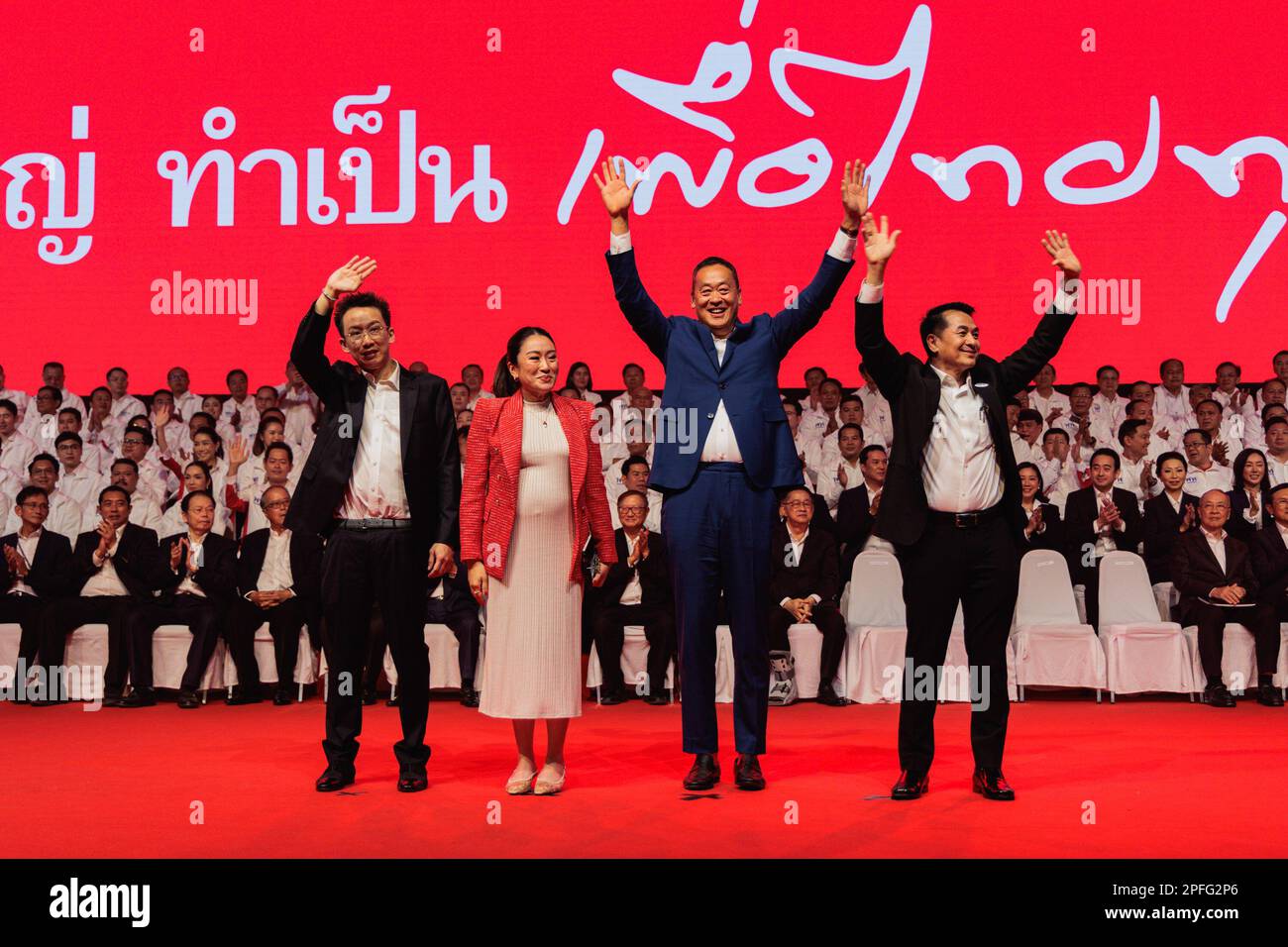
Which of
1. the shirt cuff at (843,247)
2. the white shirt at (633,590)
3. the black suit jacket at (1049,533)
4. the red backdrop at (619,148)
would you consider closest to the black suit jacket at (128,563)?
the red backdrop at (619,148)

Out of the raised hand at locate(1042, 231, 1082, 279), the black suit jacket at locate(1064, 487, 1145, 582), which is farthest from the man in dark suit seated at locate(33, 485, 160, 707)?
the black suit jacket at locate(1064, 487, 1145, 582)

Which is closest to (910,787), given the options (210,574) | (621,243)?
(621,243)

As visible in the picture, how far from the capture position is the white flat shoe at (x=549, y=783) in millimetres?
3838

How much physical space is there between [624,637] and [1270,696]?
10.5 ft

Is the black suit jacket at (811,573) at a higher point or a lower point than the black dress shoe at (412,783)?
higher

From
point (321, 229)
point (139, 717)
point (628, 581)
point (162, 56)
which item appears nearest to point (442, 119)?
point (321, 229)

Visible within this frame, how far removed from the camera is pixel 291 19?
7.90 meters

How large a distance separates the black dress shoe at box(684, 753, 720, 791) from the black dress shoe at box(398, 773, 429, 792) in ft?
2.74

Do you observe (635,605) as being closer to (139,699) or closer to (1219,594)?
(139,699)

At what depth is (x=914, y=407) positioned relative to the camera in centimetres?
380

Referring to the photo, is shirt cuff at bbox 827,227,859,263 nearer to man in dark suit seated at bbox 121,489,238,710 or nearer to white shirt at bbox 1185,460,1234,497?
man in dark suit seated at bbox 121,489,238,710

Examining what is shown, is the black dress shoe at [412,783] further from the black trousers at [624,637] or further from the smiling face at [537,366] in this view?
the black trousers at [624,637]

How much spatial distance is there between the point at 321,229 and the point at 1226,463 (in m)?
5.91

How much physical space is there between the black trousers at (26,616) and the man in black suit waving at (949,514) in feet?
15.8
